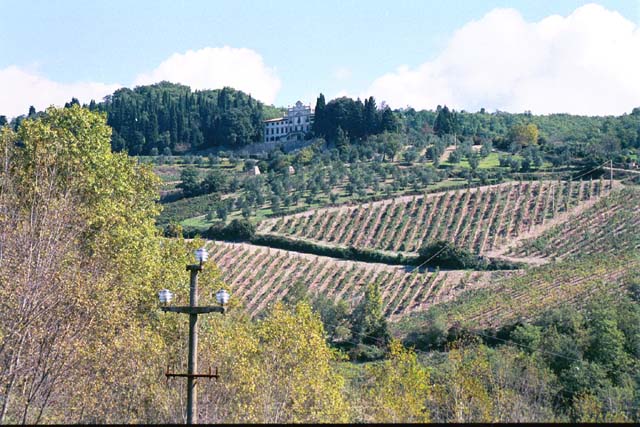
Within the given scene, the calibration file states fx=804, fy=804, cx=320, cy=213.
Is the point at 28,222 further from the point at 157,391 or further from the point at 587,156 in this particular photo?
the point at 587,156

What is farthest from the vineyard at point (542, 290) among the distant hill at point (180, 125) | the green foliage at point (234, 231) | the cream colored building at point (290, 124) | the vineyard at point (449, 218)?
the cream colored building at point (290, 124)

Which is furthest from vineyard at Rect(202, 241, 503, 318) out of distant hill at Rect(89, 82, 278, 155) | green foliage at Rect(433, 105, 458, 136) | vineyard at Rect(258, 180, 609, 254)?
distant hill at Rect(89, 82, 278, 155)

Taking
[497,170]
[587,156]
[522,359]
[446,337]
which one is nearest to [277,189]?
[497,170]

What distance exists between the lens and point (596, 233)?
48656 mm

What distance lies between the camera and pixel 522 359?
91.1 ft

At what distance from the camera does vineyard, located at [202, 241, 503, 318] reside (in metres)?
44.4

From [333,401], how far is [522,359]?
10.9m

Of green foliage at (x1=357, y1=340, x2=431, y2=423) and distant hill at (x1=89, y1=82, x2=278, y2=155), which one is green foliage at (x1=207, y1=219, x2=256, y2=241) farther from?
distant hill at (x1=89, y1=82, x2=278, y2=155)

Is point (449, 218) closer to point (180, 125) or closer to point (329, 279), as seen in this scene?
point (329, 279)

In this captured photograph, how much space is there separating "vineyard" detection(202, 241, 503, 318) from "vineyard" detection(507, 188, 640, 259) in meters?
4.62

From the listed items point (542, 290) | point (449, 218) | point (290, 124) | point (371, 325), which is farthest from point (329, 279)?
point (290, 124)

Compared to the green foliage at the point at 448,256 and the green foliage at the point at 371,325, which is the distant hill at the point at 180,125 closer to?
the green foliage at the point at 448,256

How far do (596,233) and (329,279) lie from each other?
16405 mm

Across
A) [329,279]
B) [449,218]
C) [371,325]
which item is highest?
[449,218]
